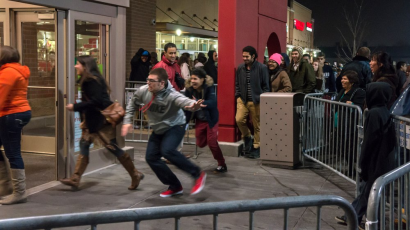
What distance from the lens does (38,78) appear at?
30.4 ft

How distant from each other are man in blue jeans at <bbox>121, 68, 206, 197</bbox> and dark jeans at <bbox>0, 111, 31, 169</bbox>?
1283 millimetres

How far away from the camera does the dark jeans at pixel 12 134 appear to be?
5.79 meters

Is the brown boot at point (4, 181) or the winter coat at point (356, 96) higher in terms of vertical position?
the winter coat at point (356, 96)

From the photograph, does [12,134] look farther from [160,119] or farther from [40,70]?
[40,70]

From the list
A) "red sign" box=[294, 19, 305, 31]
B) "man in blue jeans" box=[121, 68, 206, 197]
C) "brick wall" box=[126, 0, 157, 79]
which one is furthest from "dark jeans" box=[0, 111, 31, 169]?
"red sign" box=[294, 19, 305, 31]

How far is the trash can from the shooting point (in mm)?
8195

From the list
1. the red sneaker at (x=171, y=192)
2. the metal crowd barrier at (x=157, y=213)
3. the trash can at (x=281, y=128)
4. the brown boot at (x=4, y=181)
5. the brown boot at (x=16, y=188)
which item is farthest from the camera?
the trash can at (x=281, y=128)

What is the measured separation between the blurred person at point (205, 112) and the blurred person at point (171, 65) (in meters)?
1.08

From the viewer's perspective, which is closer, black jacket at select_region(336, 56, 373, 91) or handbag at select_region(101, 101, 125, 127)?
handbag at select_region(101, 101, 125, 127)

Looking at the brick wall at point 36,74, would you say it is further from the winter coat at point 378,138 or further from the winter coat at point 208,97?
the winter coat at point 378,138

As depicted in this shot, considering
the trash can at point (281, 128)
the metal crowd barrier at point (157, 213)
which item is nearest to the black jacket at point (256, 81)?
the trash can at point (281, 128)

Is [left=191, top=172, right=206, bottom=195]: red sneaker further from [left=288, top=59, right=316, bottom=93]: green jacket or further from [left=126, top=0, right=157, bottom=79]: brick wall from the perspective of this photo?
[left=126, top=0, right=157, bottom=79]: brick wall

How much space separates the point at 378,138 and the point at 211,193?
261 cm

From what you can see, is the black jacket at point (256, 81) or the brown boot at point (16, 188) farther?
the black jacket at point (256, 81)
